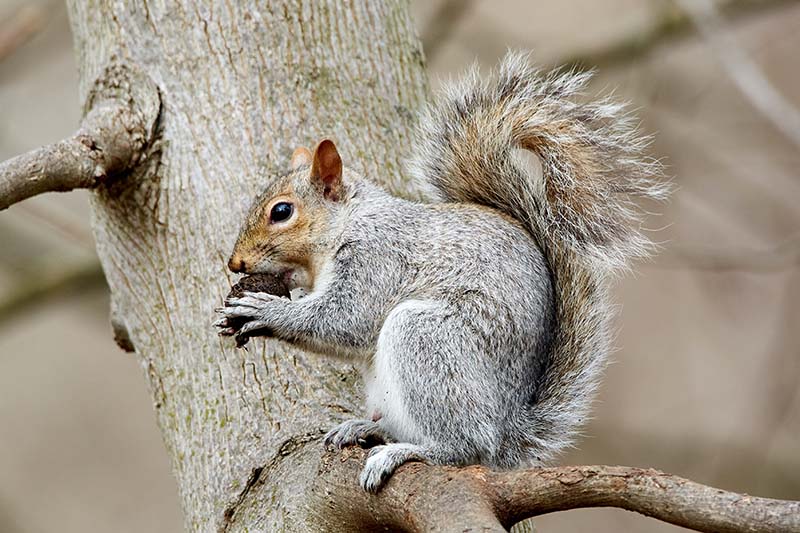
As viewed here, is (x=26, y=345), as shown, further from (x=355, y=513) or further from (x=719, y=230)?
(x=355, y=513)

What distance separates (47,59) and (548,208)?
9.65 ft

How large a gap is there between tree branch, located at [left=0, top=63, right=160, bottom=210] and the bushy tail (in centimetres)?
61

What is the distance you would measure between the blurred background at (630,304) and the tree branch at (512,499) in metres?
1.88

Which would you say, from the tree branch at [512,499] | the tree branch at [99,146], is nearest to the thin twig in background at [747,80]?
the tree branch at [512,499]

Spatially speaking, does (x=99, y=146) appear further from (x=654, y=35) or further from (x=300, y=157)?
(x=654, y=35)

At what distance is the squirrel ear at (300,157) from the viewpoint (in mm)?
2295

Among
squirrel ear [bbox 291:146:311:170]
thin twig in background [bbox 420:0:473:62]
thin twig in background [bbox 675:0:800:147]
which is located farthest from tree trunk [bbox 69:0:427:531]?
thin twig in background [bbox 420:0:473:62]

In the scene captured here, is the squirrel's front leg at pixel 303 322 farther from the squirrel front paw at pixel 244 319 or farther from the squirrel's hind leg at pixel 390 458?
the squirrel's hind leg at pixel 390 458

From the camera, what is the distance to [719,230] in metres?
5.14

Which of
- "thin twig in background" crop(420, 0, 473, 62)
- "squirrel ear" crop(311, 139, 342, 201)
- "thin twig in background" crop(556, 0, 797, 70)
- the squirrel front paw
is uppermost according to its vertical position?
"thin twig in background" crop(556, 0, 797, 70)

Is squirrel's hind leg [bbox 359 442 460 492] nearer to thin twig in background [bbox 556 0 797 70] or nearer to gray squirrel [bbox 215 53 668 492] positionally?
gray squirrel [bbox 215 53 668 492]

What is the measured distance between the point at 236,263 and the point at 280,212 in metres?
0.17

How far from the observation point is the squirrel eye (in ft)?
7.38

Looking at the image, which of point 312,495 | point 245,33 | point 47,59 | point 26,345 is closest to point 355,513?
point 312,495
